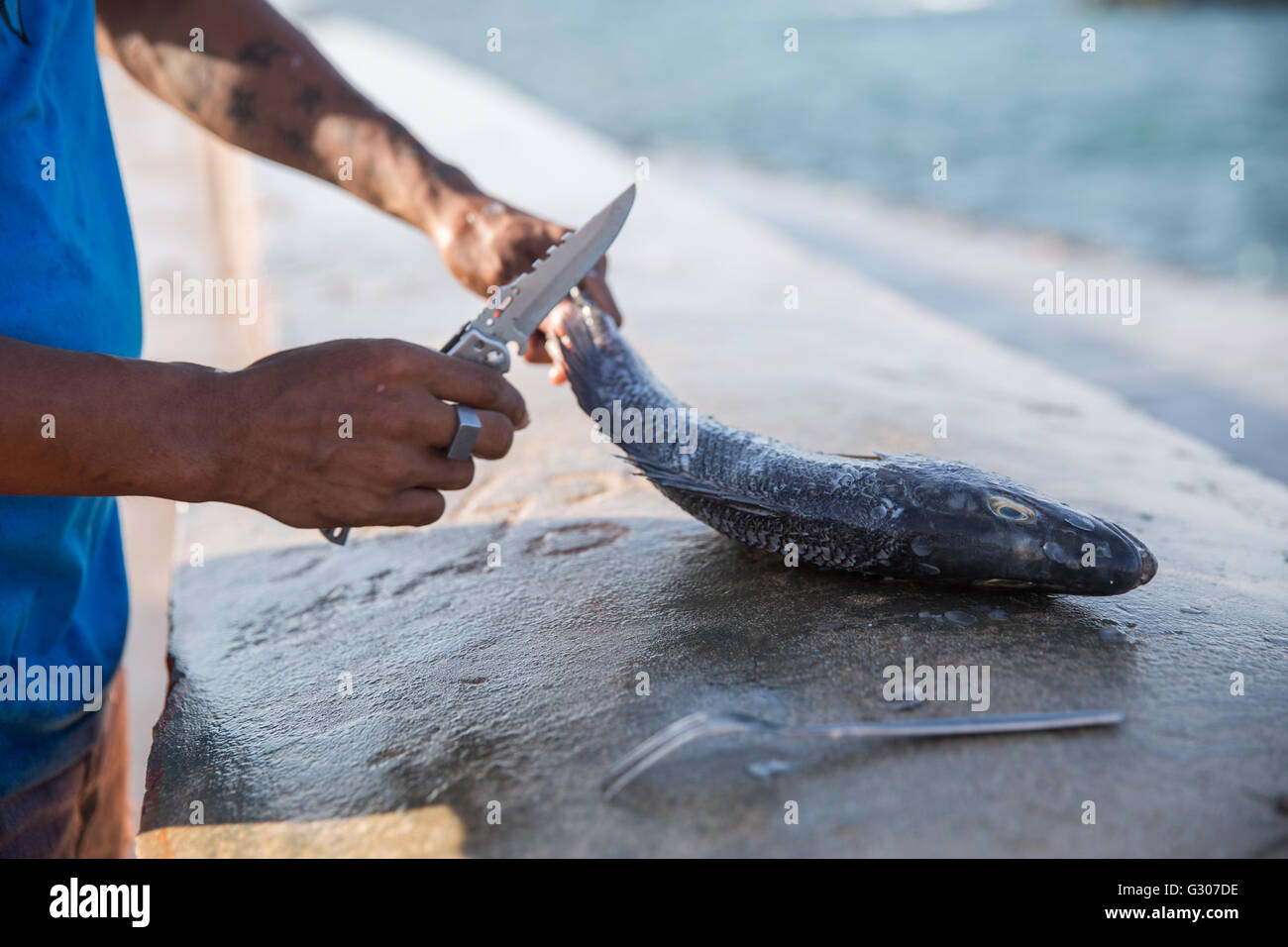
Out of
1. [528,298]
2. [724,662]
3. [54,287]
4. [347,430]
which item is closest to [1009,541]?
[724,662]

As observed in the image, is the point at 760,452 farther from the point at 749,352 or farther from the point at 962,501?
the point at 749,352

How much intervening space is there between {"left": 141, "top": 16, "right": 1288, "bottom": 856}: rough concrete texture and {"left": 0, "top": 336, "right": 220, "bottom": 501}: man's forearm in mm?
578

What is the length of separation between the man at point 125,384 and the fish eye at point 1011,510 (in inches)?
37.1

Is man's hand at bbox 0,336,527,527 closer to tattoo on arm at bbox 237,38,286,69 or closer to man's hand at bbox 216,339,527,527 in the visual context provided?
man's hand at bbox 216,339,527,527

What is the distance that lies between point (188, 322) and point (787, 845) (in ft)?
21.3

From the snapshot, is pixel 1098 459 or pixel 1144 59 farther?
Answer: pixel 1144 59

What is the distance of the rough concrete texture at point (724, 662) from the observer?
4.81 ft

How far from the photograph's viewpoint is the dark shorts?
185cm

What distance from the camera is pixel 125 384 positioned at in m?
1.43

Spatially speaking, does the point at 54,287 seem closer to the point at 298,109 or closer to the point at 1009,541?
the point at 298,109

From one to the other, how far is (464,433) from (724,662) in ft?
2.06

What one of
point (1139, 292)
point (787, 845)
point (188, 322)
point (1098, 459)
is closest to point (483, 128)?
point (188, 322)

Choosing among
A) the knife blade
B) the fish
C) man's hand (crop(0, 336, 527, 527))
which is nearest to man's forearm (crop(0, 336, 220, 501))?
man's hand (crop(0, 336, 527, 527))
